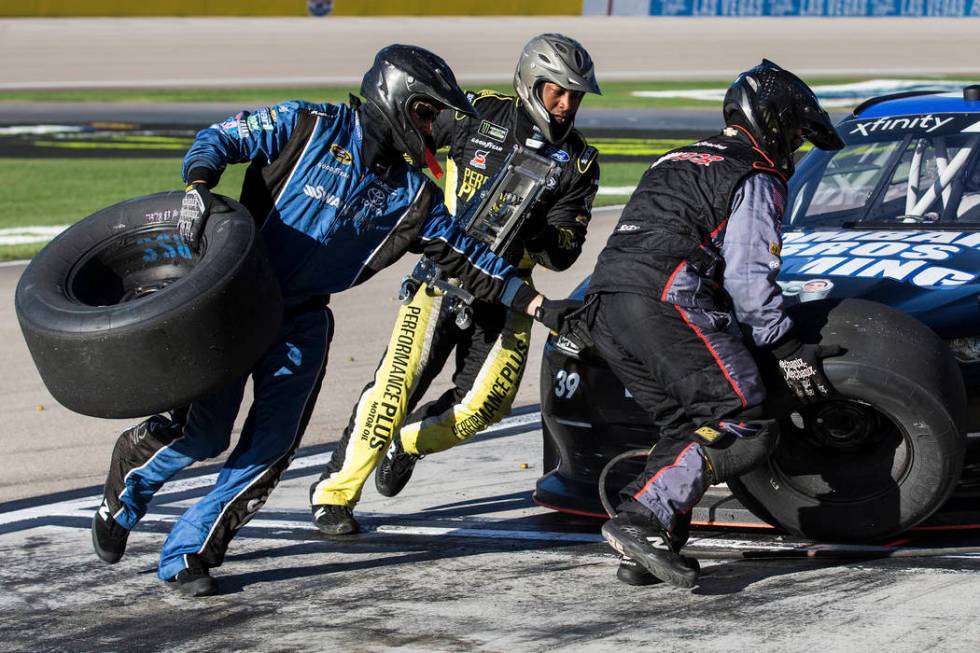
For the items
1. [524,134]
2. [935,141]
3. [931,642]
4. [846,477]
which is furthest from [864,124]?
[931,642]

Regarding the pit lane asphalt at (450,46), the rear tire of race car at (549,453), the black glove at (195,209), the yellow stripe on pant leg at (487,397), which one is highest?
the black glove at (195,209)

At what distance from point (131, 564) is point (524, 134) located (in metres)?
2.40

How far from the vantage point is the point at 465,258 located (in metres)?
5.77

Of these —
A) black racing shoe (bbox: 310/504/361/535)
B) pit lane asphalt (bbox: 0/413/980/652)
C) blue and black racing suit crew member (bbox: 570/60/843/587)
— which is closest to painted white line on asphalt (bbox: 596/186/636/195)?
pit lane asphalt (bbox: 0/413/980/652)

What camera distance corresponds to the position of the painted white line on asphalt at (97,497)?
21.5 ft

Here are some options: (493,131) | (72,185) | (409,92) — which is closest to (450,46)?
(72,185)

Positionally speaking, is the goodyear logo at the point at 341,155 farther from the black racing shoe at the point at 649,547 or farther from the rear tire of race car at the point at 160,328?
the black racing shoe at the point at 649,547

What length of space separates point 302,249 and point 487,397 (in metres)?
1.24

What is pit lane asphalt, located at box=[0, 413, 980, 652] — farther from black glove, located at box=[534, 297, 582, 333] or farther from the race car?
black glove, located at box=[534, 297, 582, 333]

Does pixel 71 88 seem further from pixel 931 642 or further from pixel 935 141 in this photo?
pixel 931 642

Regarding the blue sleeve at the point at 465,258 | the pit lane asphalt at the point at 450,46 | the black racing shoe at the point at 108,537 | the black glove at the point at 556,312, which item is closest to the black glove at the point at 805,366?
the black glove at the point at 556,312

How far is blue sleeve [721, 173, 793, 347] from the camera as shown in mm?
5172

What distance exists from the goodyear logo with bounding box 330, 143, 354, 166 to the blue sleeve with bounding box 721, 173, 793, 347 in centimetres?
141

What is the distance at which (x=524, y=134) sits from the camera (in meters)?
6.65
